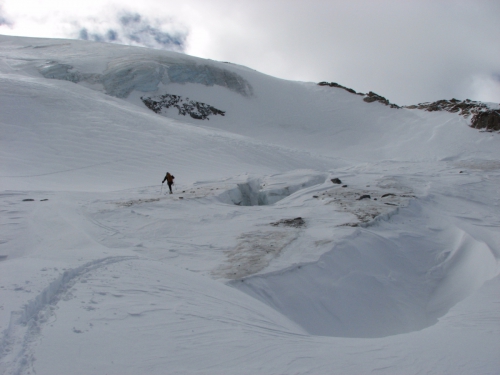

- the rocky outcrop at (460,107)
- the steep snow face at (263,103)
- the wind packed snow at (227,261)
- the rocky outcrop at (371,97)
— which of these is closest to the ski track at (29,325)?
the wind packed snow at (227,261)

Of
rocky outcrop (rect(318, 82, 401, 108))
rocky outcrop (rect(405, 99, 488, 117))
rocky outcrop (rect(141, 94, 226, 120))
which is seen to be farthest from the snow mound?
rocky outcrop (rect(405, 99, 488, 117))

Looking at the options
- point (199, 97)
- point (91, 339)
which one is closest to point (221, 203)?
point (91, 339)

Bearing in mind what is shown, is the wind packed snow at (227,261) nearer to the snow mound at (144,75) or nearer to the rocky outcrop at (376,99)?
the snow mound at (144,75)

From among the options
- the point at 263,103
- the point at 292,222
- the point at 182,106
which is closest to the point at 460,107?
the point at 263,103

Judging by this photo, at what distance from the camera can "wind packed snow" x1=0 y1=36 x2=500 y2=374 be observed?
9.65 ft

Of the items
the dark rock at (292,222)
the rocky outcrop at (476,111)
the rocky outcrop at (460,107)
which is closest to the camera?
the dark rock at (292,222)

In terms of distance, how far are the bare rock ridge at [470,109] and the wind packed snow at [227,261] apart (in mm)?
16211

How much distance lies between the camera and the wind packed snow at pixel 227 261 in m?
2.94

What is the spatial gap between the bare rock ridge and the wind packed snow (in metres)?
16.2

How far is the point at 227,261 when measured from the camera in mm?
5727

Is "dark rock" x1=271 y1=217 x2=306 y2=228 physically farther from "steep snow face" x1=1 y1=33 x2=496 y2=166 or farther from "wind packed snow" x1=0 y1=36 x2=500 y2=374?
"steep snow face" x1=1 y1=33 x2=496 y2=166

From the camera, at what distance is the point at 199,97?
34.0 meters

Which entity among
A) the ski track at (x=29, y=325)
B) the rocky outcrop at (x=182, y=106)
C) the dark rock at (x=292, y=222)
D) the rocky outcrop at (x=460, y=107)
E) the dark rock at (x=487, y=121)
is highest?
the rocky outcrop at (x=460, y=107)

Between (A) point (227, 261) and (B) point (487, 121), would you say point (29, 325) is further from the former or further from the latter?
(B) point (487, 121)
